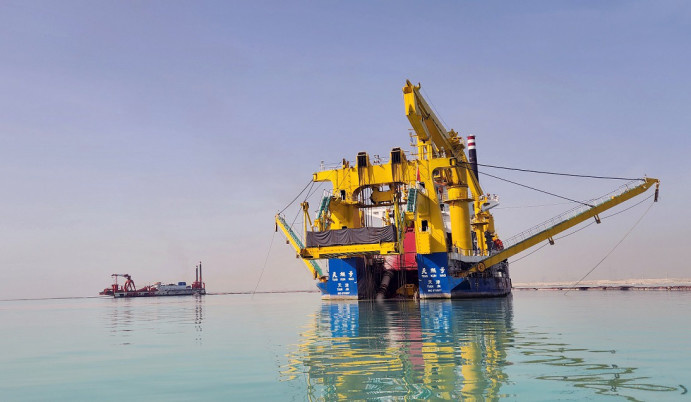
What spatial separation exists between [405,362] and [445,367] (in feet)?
3.10

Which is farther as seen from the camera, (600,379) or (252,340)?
(252,340)

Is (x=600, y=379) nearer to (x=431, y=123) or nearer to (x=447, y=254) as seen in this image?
(x=447, y=254)

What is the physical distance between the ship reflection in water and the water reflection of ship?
0.6 inches

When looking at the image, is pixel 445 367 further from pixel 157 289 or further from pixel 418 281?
pixel 157 289

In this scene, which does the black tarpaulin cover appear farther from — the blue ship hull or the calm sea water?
the calm sea water

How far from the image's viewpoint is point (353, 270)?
1601 inches

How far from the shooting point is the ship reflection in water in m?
7.49

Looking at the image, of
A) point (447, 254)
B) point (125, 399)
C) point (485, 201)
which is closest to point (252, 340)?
point (125, 399)

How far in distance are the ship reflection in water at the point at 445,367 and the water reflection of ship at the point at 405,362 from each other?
0.01 meters

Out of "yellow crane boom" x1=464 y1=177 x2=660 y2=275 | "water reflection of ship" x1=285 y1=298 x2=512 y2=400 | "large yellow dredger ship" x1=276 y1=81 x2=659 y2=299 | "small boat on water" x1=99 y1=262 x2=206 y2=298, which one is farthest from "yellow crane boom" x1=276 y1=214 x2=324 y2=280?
"small boat on water" x1=99 y1=262 x2=206 y2=298

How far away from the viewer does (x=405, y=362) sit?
10062mm

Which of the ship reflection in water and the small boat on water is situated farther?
the small boat on water

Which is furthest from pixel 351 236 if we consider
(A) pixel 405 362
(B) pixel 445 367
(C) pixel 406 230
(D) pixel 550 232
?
(B) pixel 445 367

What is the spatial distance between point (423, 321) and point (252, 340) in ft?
25.7
